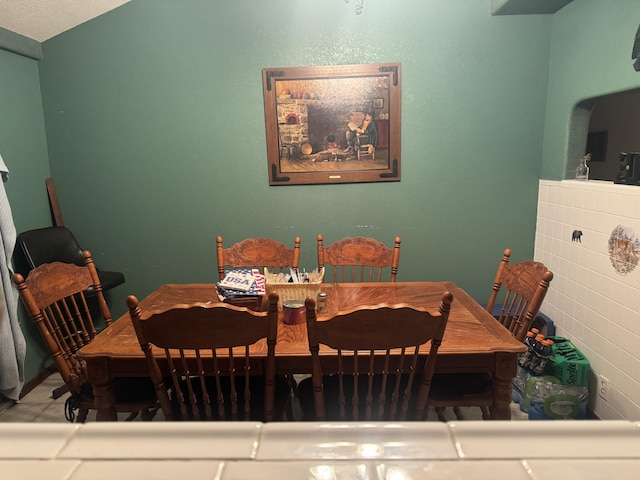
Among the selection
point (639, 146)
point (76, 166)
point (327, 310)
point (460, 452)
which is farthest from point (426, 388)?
point (639, 146)

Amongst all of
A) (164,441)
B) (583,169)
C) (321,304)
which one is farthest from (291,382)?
(583,169)

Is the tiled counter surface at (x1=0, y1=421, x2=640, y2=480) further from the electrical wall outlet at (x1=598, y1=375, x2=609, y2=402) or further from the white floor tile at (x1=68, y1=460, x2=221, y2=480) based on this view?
the electrical wall outlet at (x1=598, y1=375, x2=609, y2=402)

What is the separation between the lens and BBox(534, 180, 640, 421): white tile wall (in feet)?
7.00

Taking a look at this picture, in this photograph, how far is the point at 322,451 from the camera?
0.55 m

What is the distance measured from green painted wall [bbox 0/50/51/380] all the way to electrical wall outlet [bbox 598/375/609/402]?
11.5 feet

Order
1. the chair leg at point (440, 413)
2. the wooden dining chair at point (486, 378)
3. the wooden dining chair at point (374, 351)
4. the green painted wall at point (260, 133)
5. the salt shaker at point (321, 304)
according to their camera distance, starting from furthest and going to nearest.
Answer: the green painted wall at point (260, 133)
the chair leg at point (440, 413)
the salt shaker at point (321, 304)
the wooden dining chair at point (486, 378)
the wooden dining chair at point (374, 351)

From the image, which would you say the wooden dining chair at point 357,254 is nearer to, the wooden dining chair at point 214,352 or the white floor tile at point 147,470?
the wooden dining chair at point 214,352

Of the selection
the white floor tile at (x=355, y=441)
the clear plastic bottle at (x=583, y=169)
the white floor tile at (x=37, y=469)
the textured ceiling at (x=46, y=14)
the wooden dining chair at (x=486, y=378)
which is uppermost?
the textured ceiling at (x=46, y=14)

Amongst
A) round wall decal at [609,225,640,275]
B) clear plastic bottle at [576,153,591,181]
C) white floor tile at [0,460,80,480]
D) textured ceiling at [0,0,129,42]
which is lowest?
round wall decal at [609,225,640,275]

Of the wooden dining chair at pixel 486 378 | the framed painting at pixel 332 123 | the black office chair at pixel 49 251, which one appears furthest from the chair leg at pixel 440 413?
the black office chair at pixel 49 251

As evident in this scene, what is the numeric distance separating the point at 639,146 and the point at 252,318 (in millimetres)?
4063

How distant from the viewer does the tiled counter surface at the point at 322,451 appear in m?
0.52

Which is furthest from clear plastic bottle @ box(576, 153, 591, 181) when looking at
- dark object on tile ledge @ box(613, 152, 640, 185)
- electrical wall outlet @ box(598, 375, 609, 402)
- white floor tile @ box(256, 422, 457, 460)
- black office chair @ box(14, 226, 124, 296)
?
black office chair @ box(14, 226, 124, 296)

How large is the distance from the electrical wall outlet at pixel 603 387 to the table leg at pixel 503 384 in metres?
1.09
